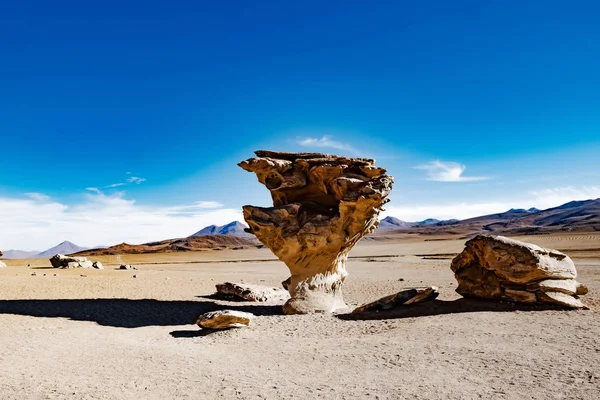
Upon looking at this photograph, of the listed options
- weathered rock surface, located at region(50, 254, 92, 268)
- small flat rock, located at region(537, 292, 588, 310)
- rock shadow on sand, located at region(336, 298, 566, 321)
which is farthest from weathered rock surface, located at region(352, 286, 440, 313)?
weathered rock surface, located at region(50, 254, 92, 268)

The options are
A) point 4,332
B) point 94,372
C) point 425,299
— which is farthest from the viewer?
point 425,299

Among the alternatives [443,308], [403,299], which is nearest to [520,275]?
[443,308]

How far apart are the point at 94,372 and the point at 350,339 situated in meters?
5.81

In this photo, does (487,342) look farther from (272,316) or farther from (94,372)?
(94,372)

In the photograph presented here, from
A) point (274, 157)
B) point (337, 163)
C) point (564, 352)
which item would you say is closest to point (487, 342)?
point (564, 352)

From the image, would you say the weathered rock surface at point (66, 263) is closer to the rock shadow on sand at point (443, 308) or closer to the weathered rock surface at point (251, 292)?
the weathered rock surface at point (251, 292)

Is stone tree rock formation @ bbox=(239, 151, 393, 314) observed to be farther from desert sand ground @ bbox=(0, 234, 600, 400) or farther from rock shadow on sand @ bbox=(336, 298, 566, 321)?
rock shadow on sand @ bbox=(336, 298, 566, 321)

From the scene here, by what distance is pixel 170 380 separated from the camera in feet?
25.3

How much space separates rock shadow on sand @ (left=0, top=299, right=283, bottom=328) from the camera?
13844 millimetres

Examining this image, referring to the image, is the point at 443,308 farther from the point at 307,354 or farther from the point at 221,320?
the point at 221,320

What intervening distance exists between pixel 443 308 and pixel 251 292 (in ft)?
27.5

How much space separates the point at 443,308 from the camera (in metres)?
13.3

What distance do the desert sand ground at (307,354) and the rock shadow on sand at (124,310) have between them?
0.30 ft

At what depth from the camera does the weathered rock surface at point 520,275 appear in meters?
13.0
